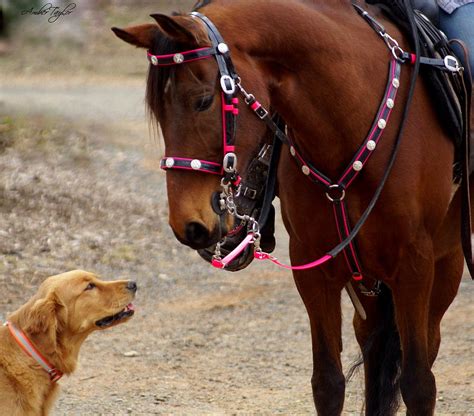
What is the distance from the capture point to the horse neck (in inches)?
140

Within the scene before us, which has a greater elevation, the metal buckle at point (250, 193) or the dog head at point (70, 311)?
the metal buckle at point (250, 193)

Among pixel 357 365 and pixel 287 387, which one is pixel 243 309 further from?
pixel 357 365

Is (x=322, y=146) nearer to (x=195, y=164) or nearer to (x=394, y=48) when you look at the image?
(x=394, y=48)

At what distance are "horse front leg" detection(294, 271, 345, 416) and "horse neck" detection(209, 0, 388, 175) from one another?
0.57 meters

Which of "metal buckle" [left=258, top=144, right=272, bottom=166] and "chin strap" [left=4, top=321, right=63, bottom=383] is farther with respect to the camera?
"chin strap" [left=4, top=321, right=63, bottom=383]

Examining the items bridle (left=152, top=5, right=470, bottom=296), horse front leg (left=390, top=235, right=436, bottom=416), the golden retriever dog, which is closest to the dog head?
the golden retriever dog

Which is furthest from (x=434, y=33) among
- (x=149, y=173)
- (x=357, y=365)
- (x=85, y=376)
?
(x=149, y=173)

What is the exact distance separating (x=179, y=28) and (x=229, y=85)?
0.81ft

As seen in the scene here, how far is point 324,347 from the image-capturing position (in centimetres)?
431

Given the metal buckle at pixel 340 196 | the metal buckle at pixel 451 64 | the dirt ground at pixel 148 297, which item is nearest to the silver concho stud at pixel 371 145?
the metal buckle at pixel 340 196

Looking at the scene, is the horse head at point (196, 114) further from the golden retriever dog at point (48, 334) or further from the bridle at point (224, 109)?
the golden retriever dog at point (48, 334)

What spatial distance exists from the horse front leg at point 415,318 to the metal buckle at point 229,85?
3.37ft

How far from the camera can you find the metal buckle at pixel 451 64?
401 centimetres

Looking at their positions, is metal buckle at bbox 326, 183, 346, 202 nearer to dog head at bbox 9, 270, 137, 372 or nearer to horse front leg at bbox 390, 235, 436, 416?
horse front leg at bbox 390, 235, 436, 416
